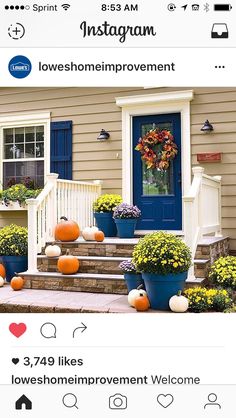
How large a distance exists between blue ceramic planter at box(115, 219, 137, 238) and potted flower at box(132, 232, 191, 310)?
1548 mm

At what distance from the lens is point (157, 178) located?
5.18 meters

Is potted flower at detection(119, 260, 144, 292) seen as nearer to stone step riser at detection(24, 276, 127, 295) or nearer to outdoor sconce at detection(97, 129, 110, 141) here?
stone step riser at detection(24, 276, 127, 295)

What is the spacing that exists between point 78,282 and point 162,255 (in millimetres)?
1175

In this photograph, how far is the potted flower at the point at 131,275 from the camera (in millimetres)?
3468

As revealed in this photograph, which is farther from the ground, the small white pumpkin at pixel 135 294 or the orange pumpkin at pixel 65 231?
the orange pumpkin at pixel 65 231

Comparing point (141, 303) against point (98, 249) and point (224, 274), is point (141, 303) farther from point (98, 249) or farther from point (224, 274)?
point (98, 249)

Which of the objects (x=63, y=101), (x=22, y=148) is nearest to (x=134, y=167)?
(x=63, y=101)

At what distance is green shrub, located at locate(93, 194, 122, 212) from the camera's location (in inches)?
198

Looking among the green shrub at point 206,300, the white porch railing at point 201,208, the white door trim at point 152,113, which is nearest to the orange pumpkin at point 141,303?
the green shrub at point 206,300
